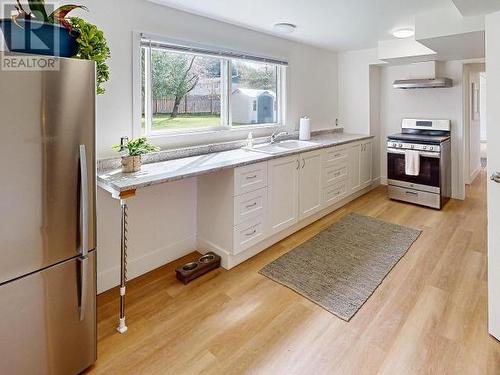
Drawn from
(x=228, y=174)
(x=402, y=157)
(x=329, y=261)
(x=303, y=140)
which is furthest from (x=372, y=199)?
(x=228, y=174)

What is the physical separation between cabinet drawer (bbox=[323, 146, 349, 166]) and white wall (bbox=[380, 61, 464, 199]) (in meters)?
1.44

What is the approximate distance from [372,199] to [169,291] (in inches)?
133

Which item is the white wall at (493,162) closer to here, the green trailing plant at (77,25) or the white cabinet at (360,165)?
the green trailing plant at (77,25)

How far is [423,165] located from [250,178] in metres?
2.74

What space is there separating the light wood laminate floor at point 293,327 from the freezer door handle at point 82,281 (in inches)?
15.2

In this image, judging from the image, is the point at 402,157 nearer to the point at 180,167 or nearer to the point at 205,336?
the point at 180,167

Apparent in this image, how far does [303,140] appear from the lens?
4.10 meters

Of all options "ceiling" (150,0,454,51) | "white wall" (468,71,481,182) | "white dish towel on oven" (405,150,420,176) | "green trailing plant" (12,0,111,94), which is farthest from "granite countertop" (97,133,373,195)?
"white wall" (468,71,481,182)

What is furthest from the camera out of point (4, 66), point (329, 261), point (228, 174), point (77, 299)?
point (329, 261)

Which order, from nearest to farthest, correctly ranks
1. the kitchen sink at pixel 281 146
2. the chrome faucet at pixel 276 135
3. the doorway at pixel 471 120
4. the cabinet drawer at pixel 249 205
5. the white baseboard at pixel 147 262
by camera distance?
the white baseboard at pixel 147 262 < the cabinet drawer at pixel 249 205 < the kitchen sink at pixel 281 146 < the chrome faucet at pixel 276 135 < the doorway at pixel 471 120

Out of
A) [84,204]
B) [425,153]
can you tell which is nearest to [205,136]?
[84,204]

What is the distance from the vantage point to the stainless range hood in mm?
4227

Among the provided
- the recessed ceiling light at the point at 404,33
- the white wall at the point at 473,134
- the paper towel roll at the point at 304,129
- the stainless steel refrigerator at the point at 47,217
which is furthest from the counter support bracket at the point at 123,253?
the white wall at the point at 473,134

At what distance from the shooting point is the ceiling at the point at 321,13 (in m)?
2.64
